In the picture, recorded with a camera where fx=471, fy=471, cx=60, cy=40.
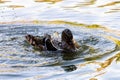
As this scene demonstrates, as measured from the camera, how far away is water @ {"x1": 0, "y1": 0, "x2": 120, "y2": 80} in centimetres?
1009

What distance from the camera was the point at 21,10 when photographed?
16500 mm

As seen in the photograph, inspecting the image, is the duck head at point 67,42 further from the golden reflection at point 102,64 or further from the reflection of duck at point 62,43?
the golden reflection at point 102,64

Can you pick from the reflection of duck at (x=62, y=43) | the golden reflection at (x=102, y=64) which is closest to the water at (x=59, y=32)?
the golden reflection at (x=102, y=64)

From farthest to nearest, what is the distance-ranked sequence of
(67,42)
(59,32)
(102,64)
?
(59,32), (67,42), (102,64)

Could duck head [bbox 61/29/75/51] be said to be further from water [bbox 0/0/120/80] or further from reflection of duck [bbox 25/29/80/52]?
water [bbox 0/0/120/80]

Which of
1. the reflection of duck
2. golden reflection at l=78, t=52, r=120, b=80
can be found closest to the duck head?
the reflection of duck

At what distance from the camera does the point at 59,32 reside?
13539 mm

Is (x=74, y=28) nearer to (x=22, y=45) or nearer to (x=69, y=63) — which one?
(x=22, y=45)

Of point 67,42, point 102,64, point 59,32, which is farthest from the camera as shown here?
point 59,32

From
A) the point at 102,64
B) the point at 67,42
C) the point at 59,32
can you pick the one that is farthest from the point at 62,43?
the point at 59,32

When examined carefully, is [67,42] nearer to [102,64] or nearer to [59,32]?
[102,64]

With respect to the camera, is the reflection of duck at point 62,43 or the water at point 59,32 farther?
the reflection of duck at point 62,43

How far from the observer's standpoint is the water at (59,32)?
1009cm

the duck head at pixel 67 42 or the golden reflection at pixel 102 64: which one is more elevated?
the duck head at pixel 67 42
